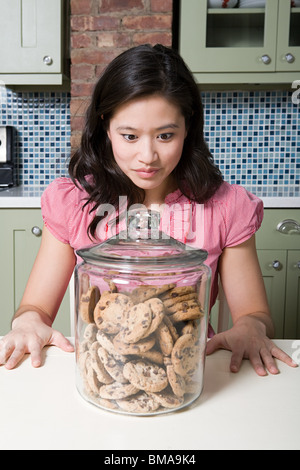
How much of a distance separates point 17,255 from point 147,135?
1332mm

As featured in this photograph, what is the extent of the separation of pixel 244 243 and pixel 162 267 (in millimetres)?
691

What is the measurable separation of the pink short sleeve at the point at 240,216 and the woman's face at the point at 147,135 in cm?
25

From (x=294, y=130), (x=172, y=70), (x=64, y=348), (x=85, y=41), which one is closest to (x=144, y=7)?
(x=85, y=41)

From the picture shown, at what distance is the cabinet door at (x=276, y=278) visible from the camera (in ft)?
6.83

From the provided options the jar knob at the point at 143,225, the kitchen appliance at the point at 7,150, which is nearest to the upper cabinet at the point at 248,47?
the kitchen appliance at the point at 7,150

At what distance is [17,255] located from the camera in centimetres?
214

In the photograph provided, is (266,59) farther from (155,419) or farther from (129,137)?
(155,419)

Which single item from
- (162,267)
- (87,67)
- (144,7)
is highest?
(144,7)

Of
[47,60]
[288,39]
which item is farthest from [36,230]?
[288,39]

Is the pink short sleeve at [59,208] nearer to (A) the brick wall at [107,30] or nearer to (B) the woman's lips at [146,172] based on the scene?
(B) the woman's lips at [146,172]

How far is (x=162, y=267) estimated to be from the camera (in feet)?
1.81

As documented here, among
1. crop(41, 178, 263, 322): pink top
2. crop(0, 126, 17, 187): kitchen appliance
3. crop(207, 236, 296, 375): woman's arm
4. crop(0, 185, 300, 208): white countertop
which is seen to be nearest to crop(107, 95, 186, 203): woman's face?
crop(41, 178, 263, 322): pink top

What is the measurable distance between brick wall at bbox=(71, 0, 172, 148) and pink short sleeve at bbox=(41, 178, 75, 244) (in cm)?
113
